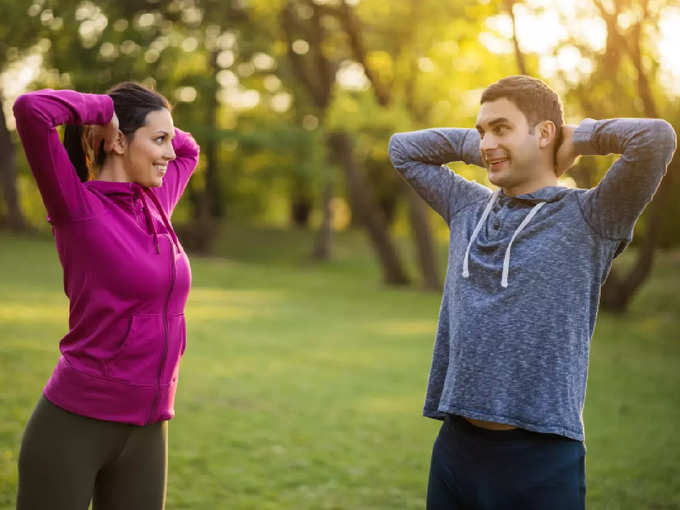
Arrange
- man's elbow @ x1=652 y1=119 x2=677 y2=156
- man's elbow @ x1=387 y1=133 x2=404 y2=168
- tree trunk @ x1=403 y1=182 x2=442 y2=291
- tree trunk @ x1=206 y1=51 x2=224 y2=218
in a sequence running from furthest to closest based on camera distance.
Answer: tree trunk @ x1=206 y1=51 x2=224 y2=218
tree trunk @ x1=403 y1=182 x2=442 y2=291
man's elbow @ x1=387 y1=133 x2=404 y2=168
man's elbow @ x1=652 y1=119 x2=677 y2=156

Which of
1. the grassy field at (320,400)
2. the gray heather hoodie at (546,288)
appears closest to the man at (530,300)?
the gray heather hoodie at (546,288)

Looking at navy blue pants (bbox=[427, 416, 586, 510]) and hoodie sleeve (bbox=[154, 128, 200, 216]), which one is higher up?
hoodie sleeve (bbox=[154, 128, 200, 216])

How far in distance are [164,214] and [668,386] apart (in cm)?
872

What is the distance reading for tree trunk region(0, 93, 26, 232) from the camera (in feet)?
69.6

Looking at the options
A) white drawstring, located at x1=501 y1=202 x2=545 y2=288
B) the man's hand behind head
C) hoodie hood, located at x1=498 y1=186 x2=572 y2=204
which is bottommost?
white drawstring, located at x1=501 y1=202 x2=545 y2=288

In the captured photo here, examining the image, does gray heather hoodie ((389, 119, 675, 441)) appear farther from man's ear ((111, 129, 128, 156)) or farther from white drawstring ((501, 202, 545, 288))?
man's ear ((111, 129, 128, 156))

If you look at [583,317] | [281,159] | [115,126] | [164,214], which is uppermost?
[281,159]

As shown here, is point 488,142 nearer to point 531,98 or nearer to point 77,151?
point 531,98

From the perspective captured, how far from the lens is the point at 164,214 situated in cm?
254

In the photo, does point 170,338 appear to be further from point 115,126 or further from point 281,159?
point 281,159

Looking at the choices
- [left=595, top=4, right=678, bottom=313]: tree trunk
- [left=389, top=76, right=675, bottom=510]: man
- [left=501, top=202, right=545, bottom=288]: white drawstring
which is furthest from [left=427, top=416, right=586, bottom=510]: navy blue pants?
[left=595, top=4, right=678, bottom=313]: tree trunk

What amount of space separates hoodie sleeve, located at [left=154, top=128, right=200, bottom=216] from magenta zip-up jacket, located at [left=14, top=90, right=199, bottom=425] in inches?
15.1

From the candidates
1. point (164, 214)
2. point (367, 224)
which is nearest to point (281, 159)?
point (367, 224)

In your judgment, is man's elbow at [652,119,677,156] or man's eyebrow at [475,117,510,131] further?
man's eyebrow at [475,117,510,131]
